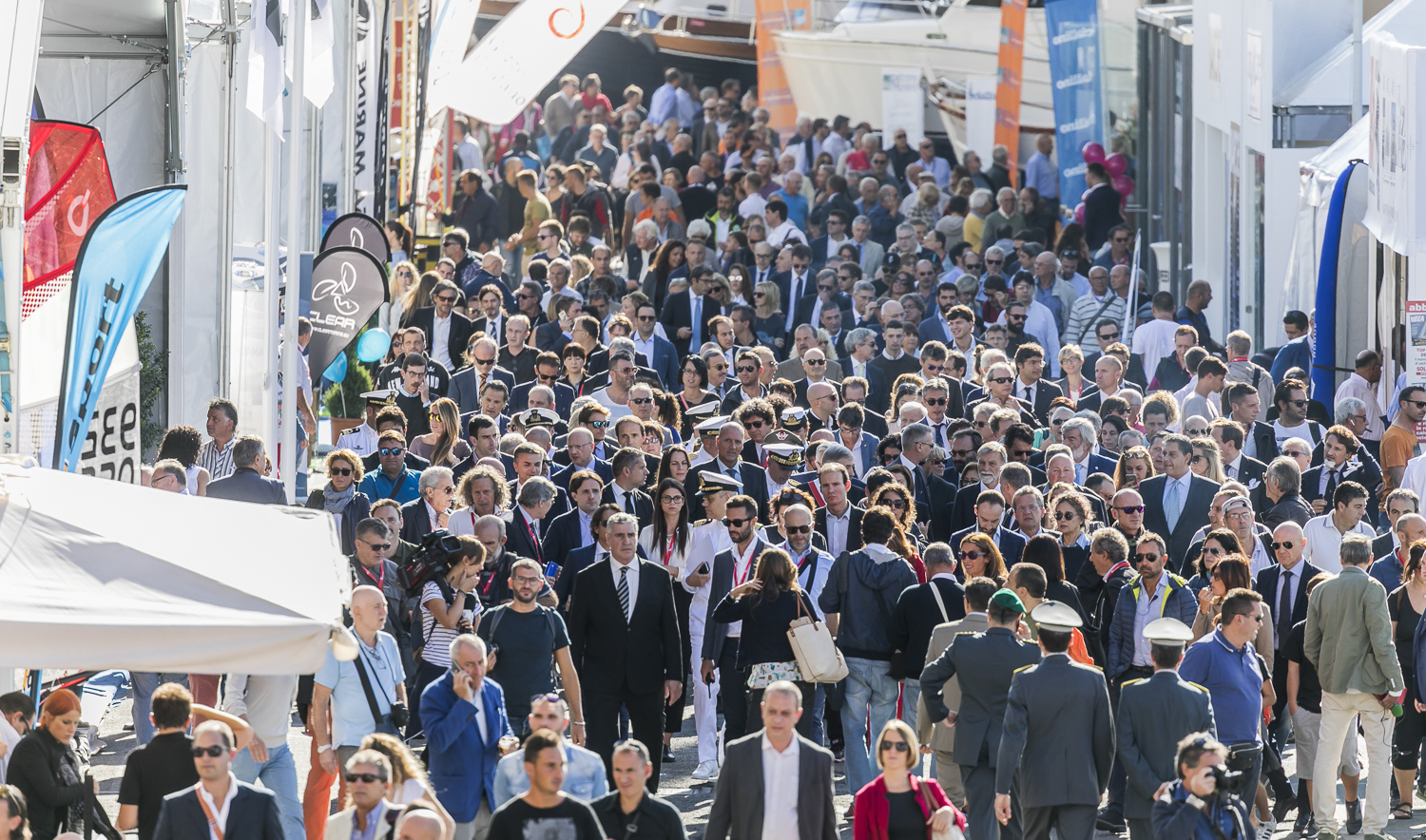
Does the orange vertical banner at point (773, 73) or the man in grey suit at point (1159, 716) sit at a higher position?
the orange vertical banner at point (773, 73)

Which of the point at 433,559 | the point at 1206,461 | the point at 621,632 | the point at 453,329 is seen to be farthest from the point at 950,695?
the point at 453,329

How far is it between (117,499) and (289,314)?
776 cm

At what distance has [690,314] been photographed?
719 inches

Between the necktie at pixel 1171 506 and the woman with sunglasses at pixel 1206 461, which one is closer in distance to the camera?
the necktie at pixel 1171 506

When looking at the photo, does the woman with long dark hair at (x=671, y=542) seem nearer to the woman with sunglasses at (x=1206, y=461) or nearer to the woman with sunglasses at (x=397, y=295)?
the woman with sunglasses at (x=1206, y=461)

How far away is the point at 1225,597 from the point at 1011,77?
17027 millimetres

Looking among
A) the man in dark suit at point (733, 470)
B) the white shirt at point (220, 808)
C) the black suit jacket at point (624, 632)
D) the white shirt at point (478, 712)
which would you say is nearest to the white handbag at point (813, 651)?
the black suit jacket at point (624, 632)

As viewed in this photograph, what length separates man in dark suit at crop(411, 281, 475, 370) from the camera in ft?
55.7

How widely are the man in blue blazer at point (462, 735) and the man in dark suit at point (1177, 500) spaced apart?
4747mm

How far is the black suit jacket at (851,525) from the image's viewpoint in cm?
1148

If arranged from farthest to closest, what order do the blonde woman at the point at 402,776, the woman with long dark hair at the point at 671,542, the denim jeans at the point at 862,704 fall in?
1. the woman with long dark hair at the point at 671,542
2. the denim jeans at the point at 862,704
3. the blonde woman at the point at 402,776

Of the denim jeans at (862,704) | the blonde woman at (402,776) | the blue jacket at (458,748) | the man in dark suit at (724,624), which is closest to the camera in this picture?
the blonde woman at (402,776)

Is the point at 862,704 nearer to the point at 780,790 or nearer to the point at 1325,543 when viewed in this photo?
the point at 780,790

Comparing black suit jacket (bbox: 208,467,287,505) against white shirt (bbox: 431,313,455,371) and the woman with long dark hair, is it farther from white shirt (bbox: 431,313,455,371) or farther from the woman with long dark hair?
white shirt (bbox: 431,313,455,371)
